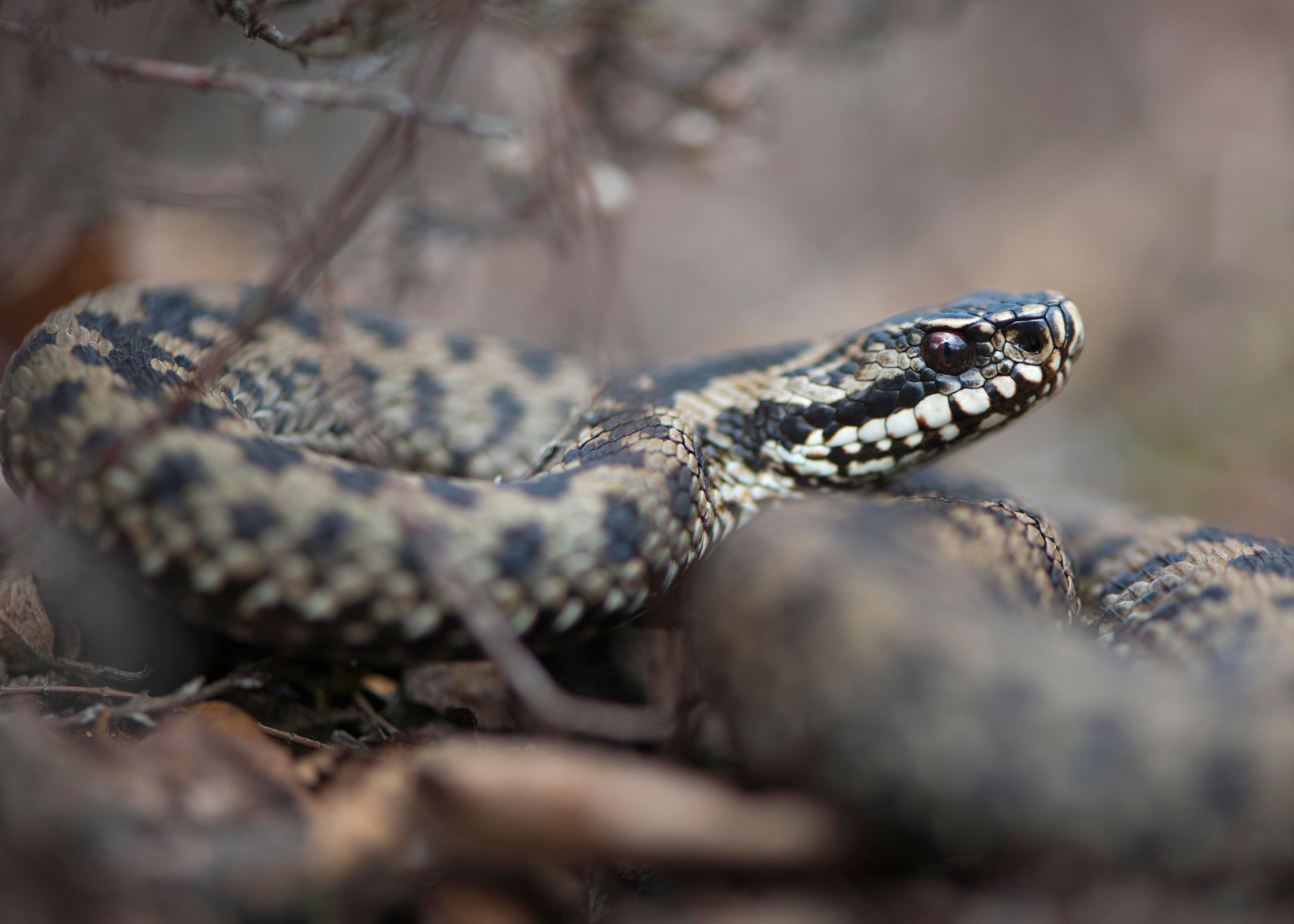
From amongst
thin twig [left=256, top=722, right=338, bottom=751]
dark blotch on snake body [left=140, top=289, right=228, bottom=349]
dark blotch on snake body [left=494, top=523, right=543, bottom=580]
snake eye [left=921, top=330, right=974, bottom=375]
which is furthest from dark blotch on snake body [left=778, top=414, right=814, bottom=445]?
dark blotch on snake body [left=140, top=289, right=228, bottom=349]

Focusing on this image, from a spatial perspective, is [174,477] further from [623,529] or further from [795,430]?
[795,430]

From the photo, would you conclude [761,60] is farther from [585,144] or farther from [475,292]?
[475,292]

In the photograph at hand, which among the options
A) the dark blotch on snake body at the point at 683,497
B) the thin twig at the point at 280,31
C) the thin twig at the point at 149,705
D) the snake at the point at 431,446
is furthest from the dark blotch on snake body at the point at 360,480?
the thin twig at the point at 280,31

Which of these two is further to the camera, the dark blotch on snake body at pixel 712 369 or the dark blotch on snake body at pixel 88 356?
the dark blotch on snake body at pixel 712 369

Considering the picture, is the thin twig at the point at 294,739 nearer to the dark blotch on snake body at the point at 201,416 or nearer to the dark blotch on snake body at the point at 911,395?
the dark blotch on snake body at the point at 201,416

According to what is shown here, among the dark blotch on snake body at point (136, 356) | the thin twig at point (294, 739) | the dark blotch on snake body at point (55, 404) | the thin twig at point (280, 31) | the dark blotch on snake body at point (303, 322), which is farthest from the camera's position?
the dark blotch on snake body at point (303, 322)

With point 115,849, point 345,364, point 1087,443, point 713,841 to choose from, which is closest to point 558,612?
point 713,841
